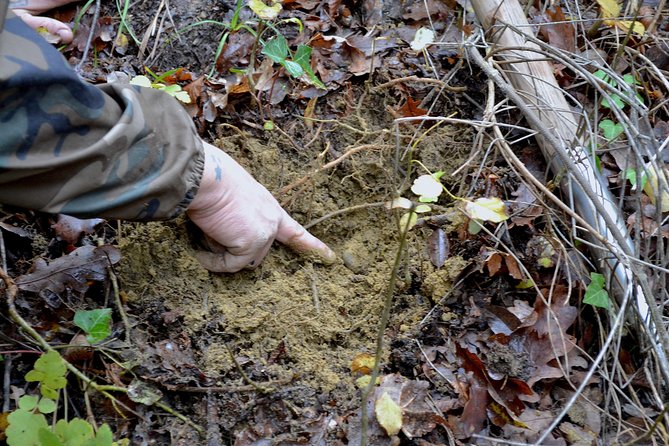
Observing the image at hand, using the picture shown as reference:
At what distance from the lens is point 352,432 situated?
5.79 feet

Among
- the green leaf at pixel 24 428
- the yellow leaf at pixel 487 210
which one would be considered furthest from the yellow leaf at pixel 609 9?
the green leaf at pixel 24 428

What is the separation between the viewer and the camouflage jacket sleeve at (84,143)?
1.39 metres

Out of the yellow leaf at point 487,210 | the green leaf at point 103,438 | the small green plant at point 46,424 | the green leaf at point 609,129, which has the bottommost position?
the small green plant at point 46,424

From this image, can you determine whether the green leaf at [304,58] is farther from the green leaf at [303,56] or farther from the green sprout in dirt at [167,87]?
the green sprout in dirt at [167,87]

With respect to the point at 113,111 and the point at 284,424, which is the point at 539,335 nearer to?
the point at 284,424

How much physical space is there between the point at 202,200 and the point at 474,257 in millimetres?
981

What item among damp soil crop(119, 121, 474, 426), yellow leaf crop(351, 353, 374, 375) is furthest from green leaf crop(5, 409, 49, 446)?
yellow leaf crop(351, 353, 374, 375)

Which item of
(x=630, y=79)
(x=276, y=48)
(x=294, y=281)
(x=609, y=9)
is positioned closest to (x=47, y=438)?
(x=294, y=281)

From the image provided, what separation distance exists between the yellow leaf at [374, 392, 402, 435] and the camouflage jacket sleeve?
837 mm

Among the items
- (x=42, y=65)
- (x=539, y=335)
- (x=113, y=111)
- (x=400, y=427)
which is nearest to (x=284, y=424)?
(x=400, y=427)

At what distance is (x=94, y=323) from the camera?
6.00 ft

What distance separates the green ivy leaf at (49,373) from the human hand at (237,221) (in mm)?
638

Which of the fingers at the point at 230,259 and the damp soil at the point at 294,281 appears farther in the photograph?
the fingers at the point at 230,259

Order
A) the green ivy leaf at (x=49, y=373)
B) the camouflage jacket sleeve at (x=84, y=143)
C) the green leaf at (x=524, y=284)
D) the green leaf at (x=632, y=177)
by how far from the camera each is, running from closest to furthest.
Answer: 1. the camouflage jacket sleeve at (x=84, y=143)
2. the green ivy leaf at (x=49, y=373)
3. the green leaf at (x=524, y=284)
4. the green leaf at (x=632, y=177)
